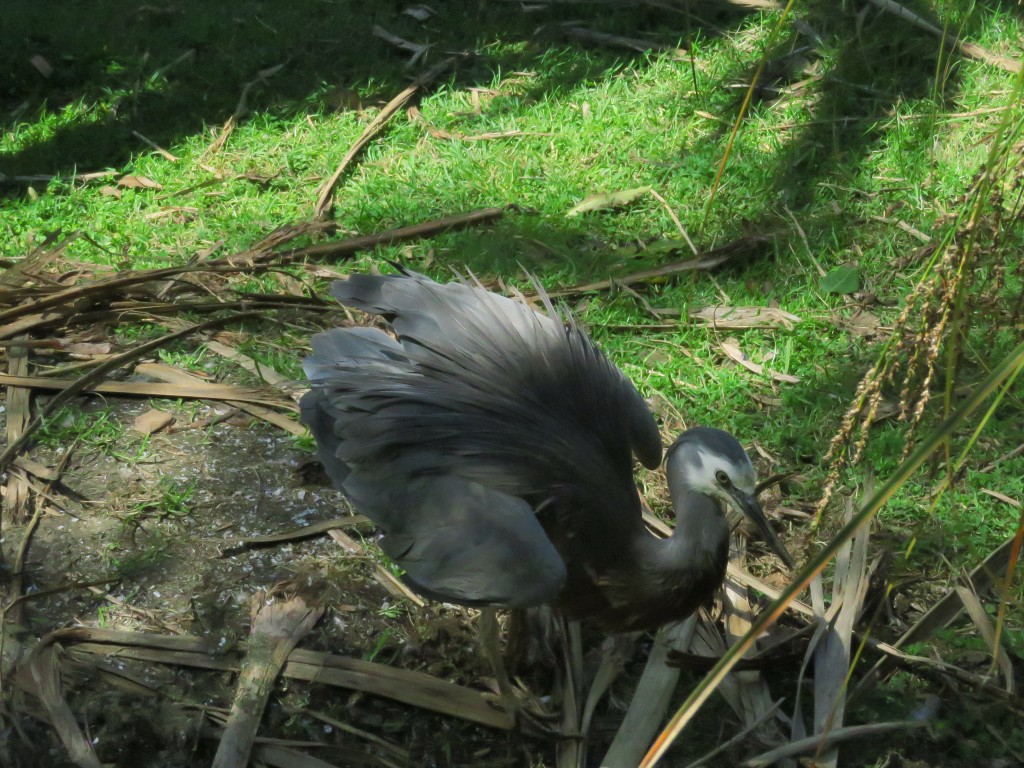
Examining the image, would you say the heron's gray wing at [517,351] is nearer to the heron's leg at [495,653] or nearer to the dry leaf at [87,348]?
the heron's leg at [495,653]

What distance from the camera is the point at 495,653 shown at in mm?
3361

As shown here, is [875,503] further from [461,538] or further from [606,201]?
[606,201]

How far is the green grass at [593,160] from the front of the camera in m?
4.57

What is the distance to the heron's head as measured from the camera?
3.17 m

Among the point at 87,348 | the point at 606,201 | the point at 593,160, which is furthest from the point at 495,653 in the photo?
the point at 593,160

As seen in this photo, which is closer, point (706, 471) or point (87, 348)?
point (706, 471)

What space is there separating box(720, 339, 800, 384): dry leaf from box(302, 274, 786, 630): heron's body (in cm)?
117

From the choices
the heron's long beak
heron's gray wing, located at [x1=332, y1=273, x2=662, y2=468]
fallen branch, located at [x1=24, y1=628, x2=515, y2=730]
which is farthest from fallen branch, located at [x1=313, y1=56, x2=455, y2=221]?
the heron's long beak

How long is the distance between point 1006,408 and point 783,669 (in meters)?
1.64

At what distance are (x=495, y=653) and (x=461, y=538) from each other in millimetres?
482

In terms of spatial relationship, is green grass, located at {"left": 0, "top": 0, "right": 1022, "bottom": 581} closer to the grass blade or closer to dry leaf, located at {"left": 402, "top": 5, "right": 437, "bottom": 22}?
dry leaf, located at {"left": 402, "top": 5, "right": 437, "bottom": 22}

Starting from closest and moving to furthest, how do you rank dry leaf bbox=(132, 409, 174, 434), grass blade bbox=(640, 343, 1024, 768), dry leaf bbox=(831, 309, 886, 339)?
grass blade bbox=(640, 343, 1024, 768), dry leaf bbox=(132, 409, 174, 434), dry leaf bbox=(831, 309, 886, 339)

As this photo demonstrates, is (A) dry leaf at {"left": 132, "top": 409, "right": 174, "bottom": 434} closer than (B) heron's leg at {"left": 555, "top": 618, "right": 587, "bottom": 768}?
No

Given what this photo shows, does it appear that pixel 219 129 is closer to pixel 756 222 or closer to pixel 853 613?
pixel 756 222
